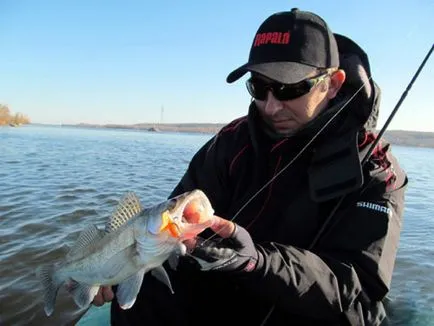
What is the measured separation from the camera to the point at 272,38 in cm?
350

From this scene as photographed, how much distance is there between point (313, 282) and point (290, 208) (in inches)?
30.8

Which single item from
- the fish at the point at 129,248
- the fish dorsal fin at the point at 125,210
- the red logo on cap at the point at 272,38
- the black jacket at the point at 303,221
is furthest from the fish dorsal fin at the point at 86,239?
the red logo on cap at the point at 272,38

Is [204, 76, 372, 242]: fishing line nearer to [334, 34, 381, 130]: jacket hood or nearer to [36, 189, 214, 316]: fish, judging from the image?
[334, 34, 381, 130]: jacket hood

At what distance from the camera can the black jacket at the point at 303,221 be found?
9.24 feet

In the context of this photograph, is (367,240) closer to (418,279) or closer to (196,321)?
(196,321)

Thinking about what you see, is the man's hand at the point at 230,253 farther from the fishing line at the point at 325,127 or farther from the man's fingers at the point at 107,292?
the man's fingers at the point at 107,292

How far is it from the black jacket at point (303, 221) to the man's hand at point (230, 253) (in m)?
0.12

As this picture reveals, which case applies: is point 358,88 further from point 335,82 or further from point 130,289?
point 130,289

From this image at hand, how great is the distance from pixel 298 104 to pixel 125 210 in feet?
5.24

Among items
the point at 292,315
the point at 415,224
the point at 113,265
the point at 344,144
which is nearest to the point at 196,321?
the point at 292,315

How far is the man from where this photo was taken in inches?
112

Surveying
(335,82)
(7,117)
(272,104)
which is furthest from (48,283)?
(7,117)

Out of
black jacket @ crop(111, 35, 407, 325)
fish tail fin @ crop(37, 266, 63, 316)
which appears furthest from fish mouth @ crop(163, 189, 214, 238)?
fish tail fin @ crop(37, 266, 63, 316)

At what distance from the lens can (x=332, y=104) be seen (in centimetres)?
374
